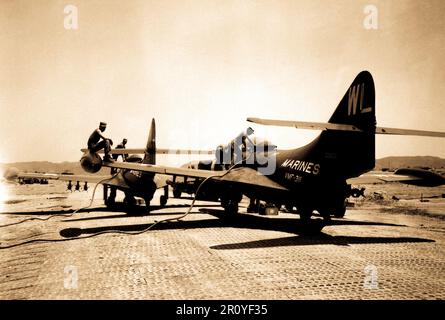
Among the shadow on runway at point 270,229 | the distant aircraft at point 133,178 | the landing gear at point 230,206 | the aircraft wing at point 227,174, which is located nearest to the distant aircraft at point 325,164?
the aircraft wing at point 227,174

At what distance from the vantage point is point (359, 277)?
591cm

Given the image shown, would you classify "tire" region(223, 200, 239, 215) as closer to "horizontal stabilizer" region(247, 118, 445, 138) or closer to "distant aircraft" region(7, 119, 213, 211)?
"distant aircraft" region(7, 119, 213, 211)

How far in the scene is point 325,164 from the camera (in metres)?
9.06

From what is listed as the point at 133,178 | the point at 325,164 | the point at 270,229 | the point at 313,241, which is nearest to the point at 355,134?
the point at 325,164

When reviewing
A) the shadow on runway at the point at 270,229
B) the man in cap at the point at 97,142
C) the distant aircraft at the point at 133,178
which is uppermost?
the man in cap at the point at 97,142

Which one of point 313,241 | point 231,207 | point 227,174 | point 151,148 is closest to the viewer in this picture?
point 313,241

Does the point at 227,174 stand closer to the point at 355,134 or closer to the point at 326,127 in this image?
the point at 355,134

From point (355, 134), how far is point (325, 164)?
4.34ft

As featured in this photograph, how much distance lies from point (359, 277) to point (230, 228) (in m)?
6.58

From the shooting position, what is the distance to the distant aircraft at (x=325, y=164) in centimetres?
816

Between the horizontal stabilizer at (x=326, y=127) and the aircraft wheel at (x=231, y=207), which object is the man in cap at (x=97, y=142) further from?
the aircraft wheel at (x=231, y=207)
